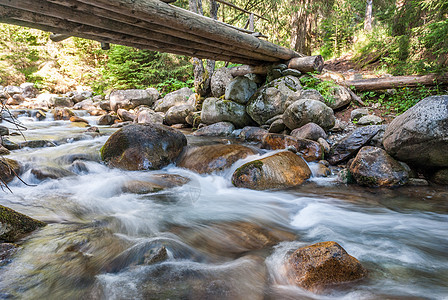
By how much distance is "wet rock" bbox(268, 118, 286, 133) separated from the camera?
7.19 meters

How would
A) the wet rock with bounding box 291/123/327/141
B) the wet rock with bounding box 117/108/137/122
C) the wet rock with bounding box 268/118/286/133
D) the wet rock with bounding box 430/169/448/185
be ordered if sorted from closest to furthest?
the wet rock with bounding box 430/169/448/185 → the wet rock with bounding box 291/123/327/141 → the wet rock with bounding box 268/118/286/133 → the wet rock with bounding box 117/108/137/122

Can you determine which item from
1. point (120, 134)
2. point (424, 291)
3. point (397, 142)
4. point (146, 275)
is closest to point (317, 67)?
point (397, 142)

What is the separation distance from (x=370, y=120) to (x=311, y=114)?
162 centimetres

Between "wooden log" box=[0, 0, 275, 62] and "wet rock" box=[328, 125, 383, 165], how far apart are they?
159 inches

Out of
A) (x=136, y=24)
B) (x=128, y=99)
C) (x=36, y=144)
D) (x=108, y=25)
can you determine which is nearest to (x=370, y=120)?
(x=136, y=24)

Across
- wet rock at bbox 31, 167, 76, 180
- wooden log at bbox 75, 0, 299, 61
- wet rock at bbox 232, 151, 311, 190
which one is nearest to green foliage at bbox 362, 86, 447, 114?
wooden log at bbox 75, 0, 299, 61

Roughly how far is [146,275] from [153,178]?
2.74 metres

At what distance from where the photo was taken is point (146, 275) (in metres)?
2.06

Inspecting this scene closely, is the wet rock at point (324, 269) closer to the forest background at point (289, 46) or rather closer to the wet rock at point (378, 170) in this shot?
the wet rock at point (378, 170)

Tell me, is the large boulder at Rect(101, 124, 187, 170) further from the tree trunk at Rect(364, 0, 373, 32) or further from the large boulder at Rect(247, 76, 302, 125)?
the tree trunk at Rect(364, 0, 373, 32)

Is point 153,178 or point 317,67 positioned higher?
point 317,67

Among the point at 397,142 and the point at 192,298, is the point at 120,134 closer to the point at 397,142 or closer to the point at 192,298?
the point at 192,298

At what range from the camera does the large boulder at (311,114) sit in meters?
6.39

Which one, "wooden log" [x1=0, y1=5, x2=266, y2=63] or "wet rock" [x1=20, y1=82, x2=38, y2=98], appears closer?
"wooden log" [x1=0, y1=5, x2=266, y2=63]
